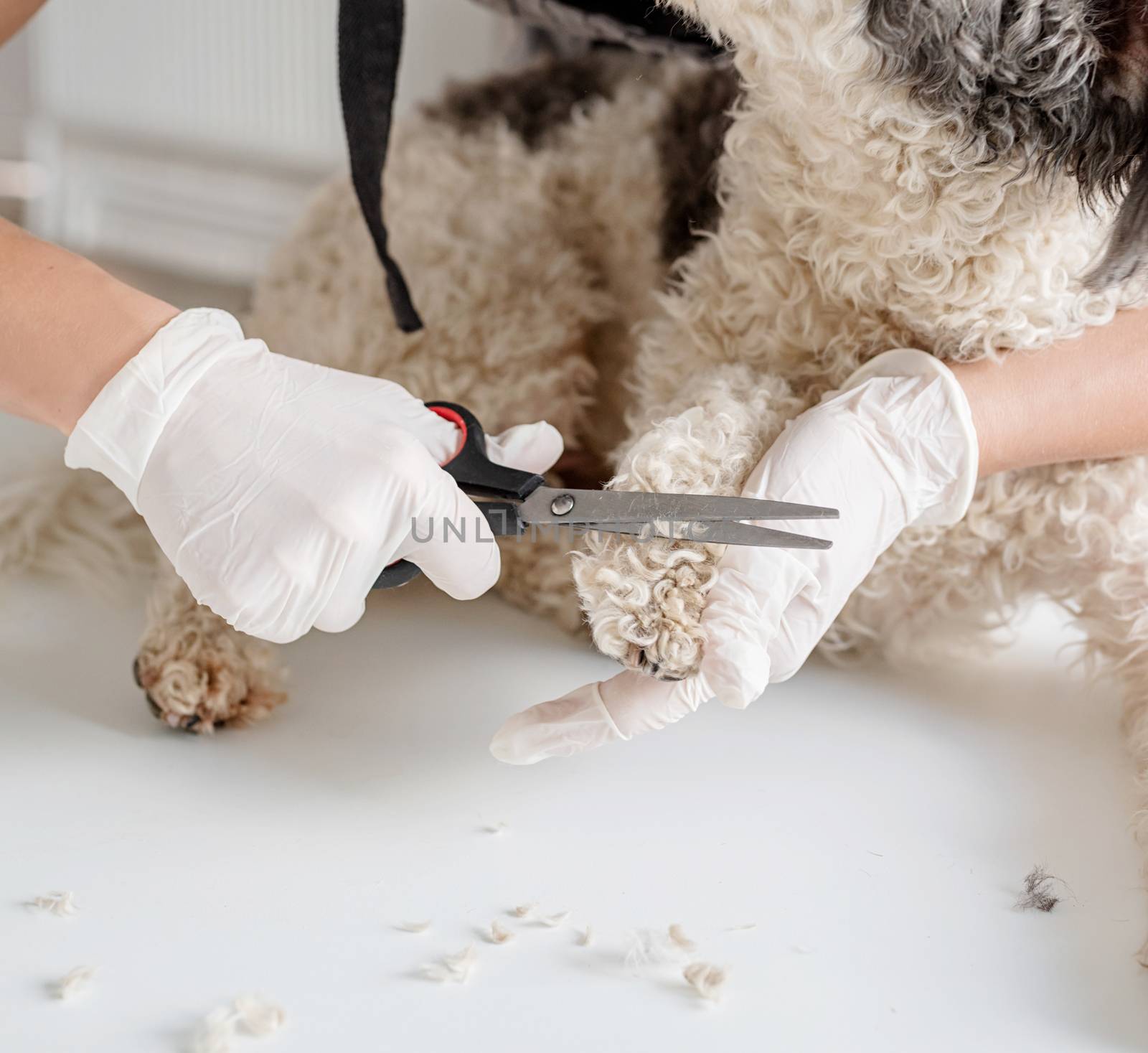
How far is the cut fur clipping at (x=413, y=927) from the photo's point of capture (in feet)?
2.44

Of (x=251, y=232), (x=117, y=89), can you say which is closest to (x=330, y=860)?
(x=251, y=232)

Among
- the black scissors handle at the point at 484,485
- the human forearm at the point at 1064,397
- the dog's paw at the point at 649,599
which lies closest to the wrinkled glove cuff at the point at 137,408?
the black scissors handle at the point at 484,485

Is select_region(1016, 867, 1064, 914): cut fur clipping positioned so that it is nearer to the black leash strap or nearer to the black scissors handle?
the black scissors handle

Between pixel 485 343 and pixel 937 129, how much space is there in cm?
Result: 62

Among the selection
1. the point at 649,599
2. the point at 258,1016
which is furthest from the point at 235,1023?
the point at 649,599

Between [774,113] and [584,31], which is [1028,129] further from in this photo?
[584,31]

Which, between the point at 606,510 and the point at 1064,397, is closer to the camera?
the point at 606,510

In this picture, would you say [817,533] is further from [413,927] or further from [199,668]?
[199,668]

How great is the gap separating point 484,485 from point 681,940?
338 mm

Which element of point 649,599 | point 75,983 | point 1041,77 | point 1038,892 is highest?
point 1041,77

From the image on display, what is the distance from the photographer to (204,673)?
3.21 ft

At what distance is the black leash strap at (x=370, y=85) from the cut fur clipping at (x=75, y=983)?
2.19ft

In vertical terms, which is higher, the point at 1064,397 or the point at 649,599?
the point at 1064,397

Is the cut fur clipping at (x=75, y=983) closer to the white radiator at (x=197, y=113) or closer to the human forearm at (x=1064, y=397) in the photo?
the human forearm at (x=1064, y=397)
